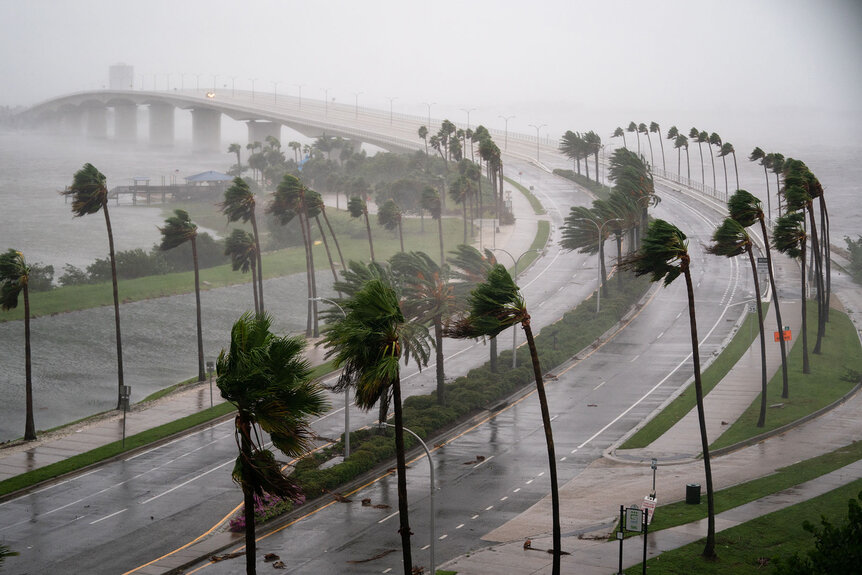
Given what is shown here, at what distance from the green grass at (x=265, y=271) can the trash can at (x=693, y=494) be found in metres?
80.5

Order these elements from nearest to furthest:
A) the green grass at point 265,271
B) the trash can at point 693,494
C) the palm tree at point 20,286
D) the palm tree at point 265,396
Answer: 1. the palm tree at point 265,396
2. the trash can at point 693,494
3. the palm tree at point 20,286
4. the green grass at point 265,271

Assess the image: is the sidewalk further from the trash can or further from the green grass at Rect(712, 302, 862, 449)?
the green grass at Rect(712, 302, 862, 449)

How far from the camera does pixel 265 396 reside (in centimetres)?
2380

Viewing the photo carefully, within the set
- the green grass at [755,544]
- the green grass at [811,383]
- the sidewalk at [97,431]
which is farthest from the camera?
the green grass at [811,383]

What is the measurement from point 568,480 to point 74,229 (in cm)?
15608

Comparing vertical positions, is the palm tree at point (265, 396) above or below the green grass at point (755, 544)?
above

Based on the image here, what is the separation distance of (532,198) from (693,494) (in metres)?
112

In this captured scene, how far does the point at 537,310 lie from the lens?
8962 cm

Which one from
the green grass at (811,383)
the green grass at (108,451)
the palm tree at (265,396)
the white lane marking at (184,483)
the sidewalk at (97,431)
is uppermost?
the palm tree at (265,396)

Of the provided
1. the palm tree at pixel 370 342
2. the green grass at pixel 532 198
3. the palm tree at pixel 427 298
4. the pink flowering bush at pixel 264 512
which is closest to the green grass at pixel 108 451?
the pink flowering bush at pixel 264 512

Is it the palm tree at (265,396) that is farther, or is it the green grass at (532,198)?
the green grass at (532,198)

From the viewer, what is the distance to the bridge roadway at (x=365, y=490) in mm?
38750

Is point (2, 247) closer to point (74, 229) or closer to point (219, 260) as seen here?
point (74, 229)

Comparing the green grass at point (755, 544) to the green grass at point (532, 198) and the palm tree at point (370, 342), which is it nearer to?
the palm tree at point (370, 342)
